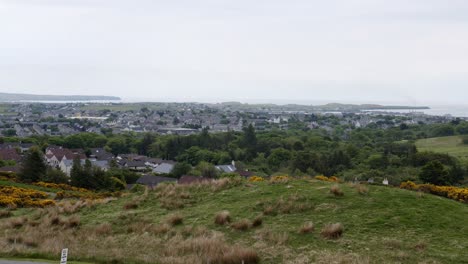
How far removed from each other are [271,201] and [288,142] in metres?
86.7

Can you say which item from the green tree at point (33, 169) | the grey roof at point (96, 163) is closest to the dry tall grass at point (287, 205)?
the green tree at point (33, 169)

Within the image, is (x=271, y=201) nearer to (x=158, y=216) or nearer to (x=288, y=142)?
(x=158, y=216)

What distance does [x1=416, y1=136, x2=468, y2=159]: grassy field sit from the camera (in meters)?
88.0

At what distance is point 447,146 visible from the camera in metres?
100

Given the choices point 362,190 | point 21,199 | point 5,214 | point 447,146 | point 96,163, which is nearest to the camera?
point 362,190

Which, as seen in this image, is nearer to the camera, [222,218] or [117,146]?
[222,218]

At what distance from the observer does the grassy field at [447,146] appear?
88.0 meters

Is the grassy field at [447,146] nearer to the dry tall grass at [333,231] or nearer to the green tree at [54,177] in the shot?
the green tree at [54,177]

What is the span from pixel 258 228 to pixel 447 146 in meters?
97.2

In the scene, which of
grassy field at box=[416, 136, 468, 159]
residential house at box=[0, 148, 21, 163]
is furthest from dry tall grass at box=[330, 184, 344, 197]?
grassy field at box=[416, 136, 468, 159]

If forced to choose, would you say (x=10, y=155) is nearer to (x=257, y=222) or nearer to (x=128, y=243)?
(x=128, y=243)

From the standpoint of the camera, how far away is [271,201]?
634 inches

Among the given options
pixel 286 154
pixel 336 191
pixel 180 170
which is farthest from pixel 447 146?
pixel 336 191

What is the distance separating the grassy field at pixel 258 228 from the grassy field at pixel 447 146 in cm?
7575
